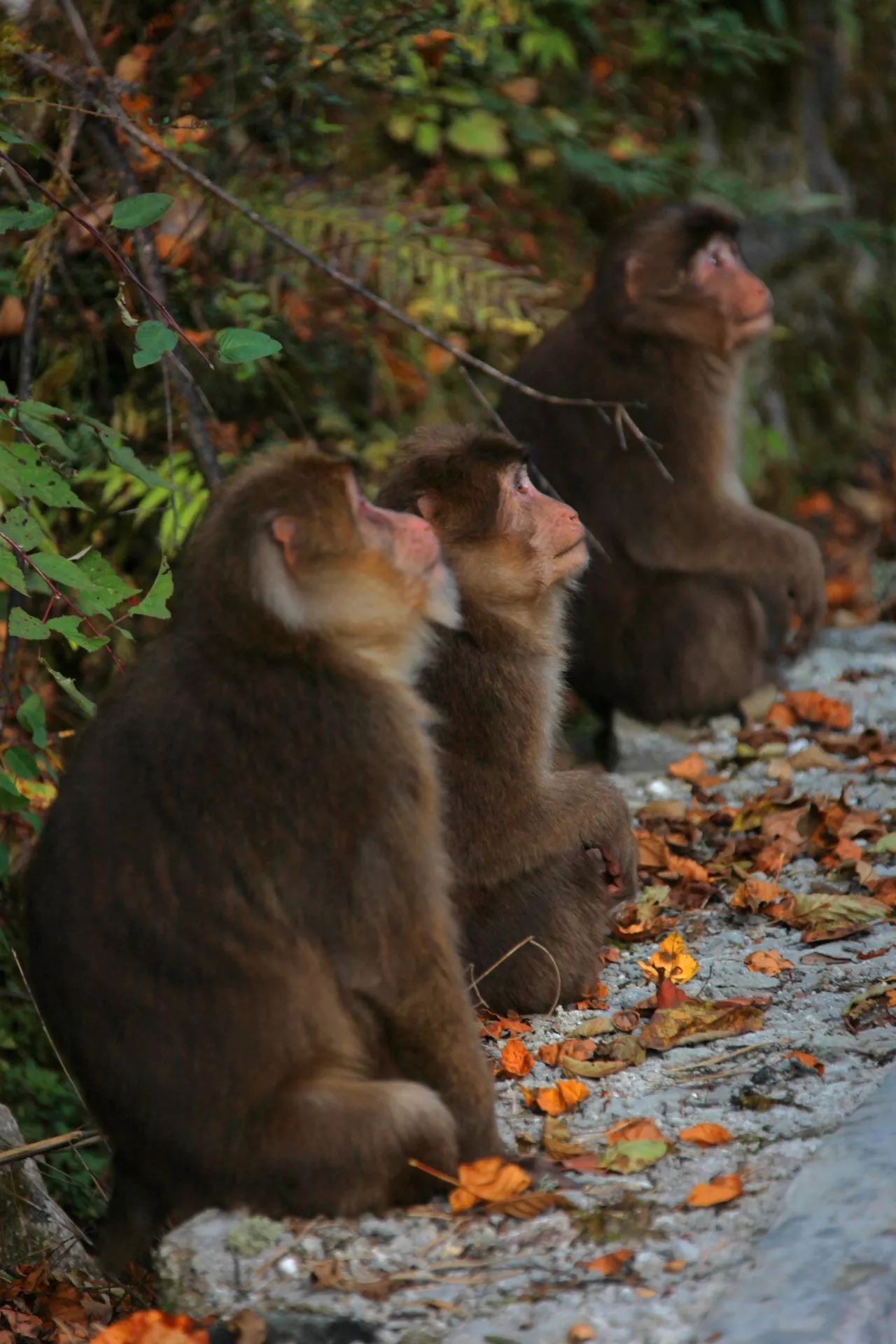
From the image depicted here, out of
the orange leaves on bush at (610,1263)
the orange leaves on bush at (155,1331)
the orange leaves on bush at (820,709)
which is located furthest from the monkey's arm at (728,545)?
the orange leaves on bush at (155,1331)

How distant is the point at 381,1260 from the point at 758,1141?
0.70 m

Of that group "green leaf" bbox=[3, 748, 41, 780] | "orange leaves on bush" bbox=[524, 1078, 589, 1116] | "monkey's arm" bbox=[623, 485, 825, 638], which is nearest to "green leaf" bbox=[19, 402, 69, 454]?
"green leaf" bbox=[3, 748, 41, 780]

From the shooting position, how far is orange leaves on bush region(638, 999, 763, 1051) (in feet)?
11.2

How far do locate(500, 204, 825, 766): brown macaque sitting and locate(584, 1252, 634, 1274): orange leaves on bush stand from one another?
3.29m

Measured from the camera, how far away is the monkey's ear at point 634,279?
223 inches

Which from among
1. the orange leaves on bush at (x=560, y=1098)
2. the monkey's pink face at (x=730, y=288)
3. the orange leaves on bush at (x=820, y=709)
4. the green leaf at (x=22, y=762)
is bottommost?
the orange leaves on bush at (x=820, y=709)

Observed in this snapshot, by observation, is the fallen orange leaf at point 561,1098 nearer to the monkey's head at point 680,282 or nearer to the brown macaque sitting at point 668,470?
the brown macaque sitting at point 668,470

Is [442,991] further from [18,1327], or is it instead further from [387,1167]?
[18,1327]

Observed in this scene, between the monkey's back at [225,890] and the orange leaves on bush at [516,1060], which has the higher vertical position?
the monkey's back at [225,890]

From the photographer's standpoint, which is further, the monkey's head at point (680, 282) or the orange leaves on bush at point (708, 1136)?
the monkey's head at point (680, 282)

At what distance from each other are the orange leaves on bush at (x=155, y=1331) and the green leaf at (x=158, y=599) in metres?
1.32

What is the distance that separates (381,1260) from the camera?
2674 mm

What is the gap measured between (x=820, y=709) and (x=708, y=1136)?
301 centimetres

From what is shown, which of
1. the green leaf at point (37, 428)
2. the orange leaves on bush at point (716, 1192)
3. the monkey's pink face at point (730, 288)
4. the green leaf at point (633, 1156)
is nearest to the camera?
the orange leaves on bush at point (716, 1192)
